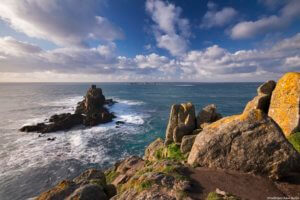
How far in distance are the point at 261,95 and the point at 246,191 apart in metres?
10.1

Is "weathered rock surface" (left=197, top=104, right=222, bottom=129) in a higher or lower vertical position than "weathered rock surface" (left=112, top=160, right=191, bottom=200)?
higher

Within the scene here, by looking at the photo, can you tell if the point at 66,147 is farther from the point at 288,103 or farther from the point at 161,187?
the point at 288,103

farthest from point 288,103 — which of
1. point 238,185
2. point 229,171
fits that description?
point 238,185

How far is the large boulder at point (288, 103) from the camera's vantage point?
1234 cm

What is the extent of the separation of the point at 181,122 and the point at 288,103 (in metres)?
11.4

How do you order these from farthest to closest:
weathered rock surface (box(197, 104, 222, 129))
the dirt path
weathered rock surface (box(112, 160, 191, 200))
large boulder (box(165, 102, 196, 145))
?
1. weathered rock surface (box(197, 104, 222, 129))
2. large boulder (box(165, 102, 196, 145))
3. the dirt path
4. weathered rock surface (box(112, 160, 191, 200))

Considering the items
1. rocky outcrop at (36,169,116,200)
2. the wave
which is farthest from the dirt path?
the wave

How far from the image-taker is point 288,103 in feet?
41.4

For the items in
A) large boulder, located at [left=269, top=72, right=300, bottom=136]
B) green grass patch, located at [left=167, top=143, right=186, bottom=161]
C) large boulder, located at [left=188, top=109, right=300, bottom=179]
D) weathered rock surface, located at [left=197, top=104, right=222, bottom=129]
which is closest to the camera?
large boulder, located at [left=188, top=109, right=300, bottom=179]

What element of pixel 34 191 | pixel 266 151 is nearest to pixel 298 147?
pixel 266 151

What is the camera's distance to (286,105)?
1272 centimetres

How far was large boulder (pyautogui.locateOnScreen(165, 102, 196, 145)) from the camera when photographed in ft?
64.5

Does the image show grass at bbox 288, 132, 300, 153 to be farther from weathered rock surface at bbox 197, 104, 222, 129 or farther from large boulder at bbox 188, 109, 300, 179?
weathered rock surface at bbox 197, 104, 222, 129

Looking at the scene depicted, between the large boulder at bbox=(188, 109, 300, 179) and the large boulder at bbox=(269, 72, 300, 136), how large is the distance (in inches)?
208
